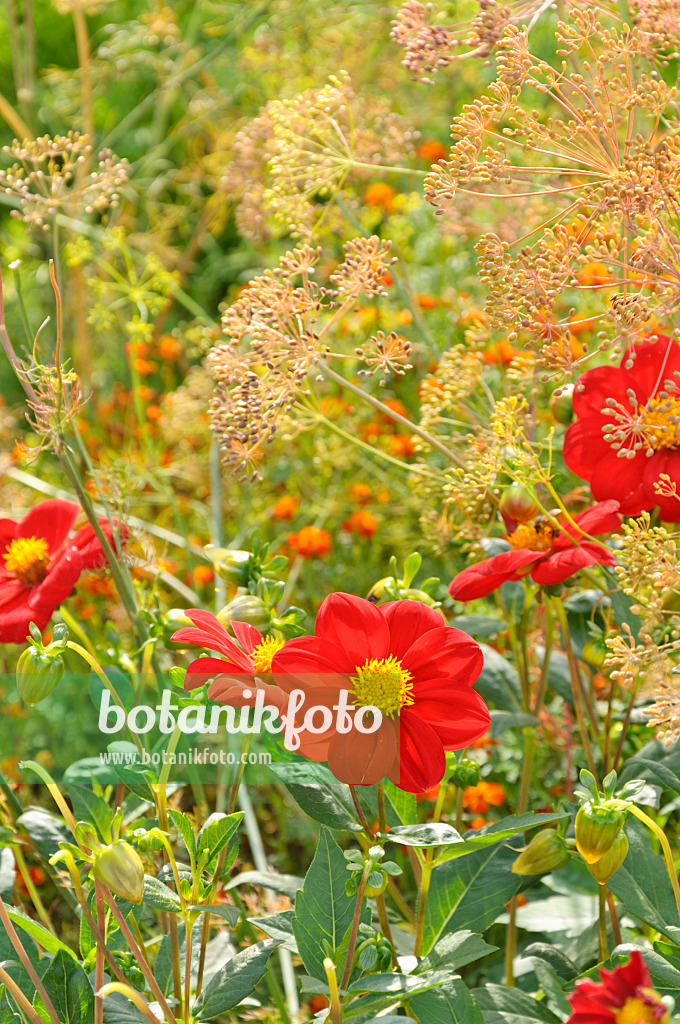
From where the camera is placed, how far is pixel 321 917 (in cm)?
44

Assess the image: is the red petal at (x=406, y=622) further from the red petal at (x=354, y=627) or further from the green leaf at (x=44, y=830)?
the green leaf at (x=44, y=830)

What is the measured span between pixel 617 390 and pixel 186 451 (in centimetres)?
81

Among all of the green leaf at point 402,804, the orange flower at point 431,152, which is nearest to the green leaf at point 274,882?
the green leaf at point 402,804

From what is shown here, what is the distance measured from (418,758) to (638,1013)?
0.16 meters

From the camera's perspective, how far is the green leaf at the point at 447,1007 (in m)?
0.44

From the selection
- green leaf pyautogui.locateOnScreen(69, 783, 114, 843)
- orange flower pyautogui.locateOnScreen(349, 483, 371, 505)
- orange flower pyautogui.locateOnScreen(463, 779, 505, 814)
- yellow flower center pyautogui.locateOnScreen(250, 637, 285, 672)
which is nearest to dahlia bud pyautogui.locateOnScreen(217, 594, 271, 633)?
yellow flower center pyautogui.locateOnScreen(250, 637, 285, 672)

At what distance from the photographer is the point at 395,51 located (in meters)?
1.42

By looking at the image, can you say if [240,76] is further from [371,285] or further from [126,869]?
[126,869]

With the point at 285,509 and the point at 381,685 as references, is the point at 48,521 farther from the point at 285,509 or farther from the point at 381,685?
the point at 285,509

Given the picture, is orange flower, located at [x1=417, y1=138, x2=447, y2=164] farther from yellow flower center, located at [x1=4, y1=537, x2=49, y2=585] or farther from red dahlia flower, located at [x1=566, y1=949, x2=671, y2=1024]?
red dahlia flower, located at [x1=566, y1=949, x2=671, y2=1024]

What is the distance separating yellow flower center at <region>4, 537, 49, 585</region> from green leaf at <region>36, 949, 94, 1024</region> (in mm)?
251

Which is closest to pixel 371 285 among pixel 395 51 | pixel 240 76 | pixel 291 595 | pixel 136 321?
pixel 136 321

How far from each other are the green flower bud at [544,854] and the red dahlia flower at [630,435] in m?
0.19

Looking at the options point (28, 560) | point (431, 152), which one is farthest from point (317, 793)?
point (431, 152)
